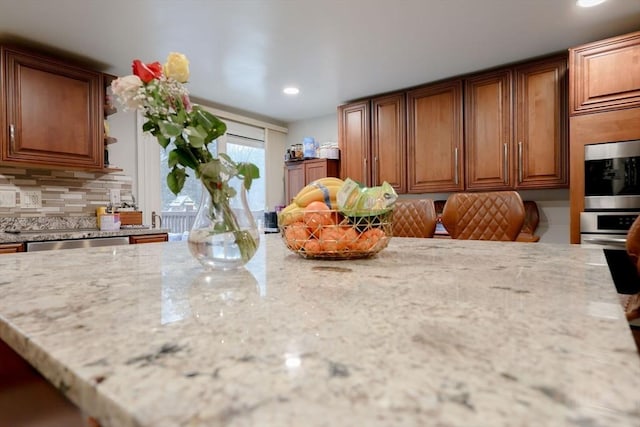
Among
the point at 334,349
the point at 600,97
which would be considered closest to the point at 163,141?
the point at 334,349

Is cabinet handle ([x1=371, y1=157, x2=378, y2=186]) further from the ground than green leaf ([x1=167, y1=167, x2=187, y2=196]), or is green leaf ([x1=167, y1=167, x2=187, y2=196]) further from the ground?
Result: cabinet handle ([x1=371, y1=157, x2=378, y2=186])

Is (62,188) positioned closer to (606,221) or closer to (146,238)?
(146,238)

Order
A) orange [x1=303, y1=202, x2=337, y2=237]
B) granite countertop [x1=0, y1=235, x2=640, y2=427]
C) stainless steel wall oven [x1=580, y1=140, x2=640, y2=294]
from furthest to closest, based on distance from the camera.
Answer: stainless steel wall oven [x1=580, y1=140, x2=640, y2=294]
orange [x1=303, y1=202, x2=337, y2=237]
granite countertop [x1=0, y1=235, x2=640, y2=427]

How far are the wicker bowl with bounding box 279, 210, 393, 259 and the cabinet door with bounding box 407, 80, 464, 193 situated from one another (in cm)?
258

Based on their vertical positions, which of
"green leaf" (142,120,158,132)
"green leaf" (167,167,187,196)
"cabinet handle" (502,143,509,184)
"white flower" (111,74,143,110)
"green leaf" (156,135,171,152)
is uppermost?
"cabinet handle" (502,143,509,184)

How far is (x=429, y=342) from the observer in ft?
1.00

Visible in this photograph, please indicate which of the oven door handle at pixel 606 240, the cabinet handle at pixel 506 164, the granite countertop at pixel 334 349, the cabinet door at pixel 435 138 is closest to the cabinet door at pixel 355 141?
the cabinet door at pixel 435 138

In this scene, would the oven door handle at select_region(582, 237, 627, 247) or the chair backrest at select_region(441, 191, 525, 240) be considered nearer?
the chair backrest at select_region(441, 191, 525, 240)

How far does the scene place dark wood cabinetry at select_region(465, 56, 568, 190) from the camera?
8.66ft

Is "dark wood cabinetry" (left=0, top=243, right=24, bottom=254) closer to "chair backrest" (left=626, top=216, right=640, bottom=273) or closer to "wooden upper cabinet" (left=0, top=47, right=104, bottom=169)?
"wooden upper cabinet" (left=0, top=47, right=104, bottom=169)

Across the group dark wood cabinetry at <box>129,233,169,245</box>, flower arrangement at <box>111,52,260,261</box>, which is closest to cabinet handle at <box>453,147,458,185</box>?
dark wood cabinetry at <box>129,233,169,245</box>

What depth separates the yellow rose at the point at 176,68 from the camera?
644 millimetres

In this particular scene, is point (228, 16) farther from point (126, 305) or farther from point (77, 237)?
point (126, 305)

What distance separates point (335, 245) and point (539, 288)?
38 centimetres
